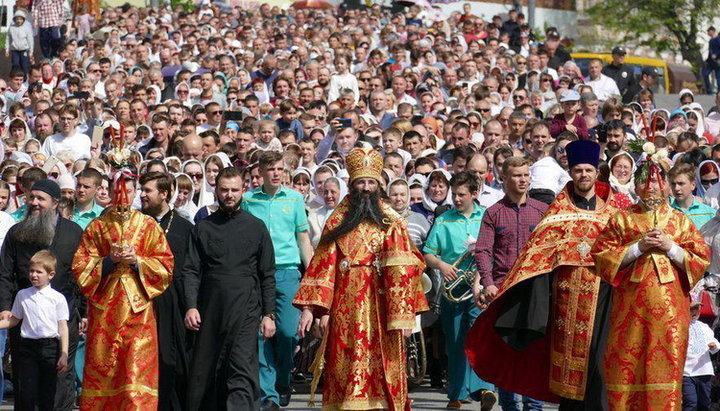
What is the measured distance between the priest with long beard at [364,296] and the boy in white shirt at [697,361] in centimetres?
199

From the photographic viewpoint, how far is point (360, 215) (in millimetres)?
11266

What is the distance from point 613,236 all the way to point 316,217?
461 centimetres

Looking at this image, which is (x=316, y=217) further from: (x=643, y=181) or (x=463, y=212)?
(x=643, y=181)

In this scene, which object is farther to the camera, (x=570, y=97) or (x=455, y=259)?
(x=570, y=97)

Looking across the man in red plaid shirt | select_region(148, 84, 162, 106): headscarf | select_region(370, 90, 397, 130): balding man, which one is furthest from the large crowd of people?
the man in red plaid shirt

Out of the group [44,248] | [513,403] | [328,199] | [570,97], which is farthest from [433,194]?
[44,248]

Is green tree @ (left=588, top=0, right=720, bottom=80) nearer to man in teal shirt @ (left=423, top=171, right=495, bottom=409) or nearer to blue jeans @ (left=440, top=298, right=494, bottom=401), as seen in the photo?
man in teal shirt @ (left=423, top=171, right=495, bottom=409)

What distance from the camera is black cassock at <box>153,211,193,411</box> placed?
12.0m

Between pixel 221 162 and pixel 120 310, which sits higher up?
pixel 221 162

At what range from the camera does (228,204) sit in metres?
11.9

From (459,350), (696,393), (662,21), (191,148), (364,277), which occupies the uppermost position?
(662,21)

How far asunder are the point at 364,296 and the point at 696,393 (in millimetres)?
2567

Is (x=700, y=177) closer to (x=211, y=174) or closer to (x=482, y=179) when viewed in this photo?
(x=482, y=179)

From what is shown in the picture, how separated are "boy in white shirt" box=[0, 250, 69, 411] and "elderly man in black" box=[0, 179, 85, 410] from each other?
0.14m
